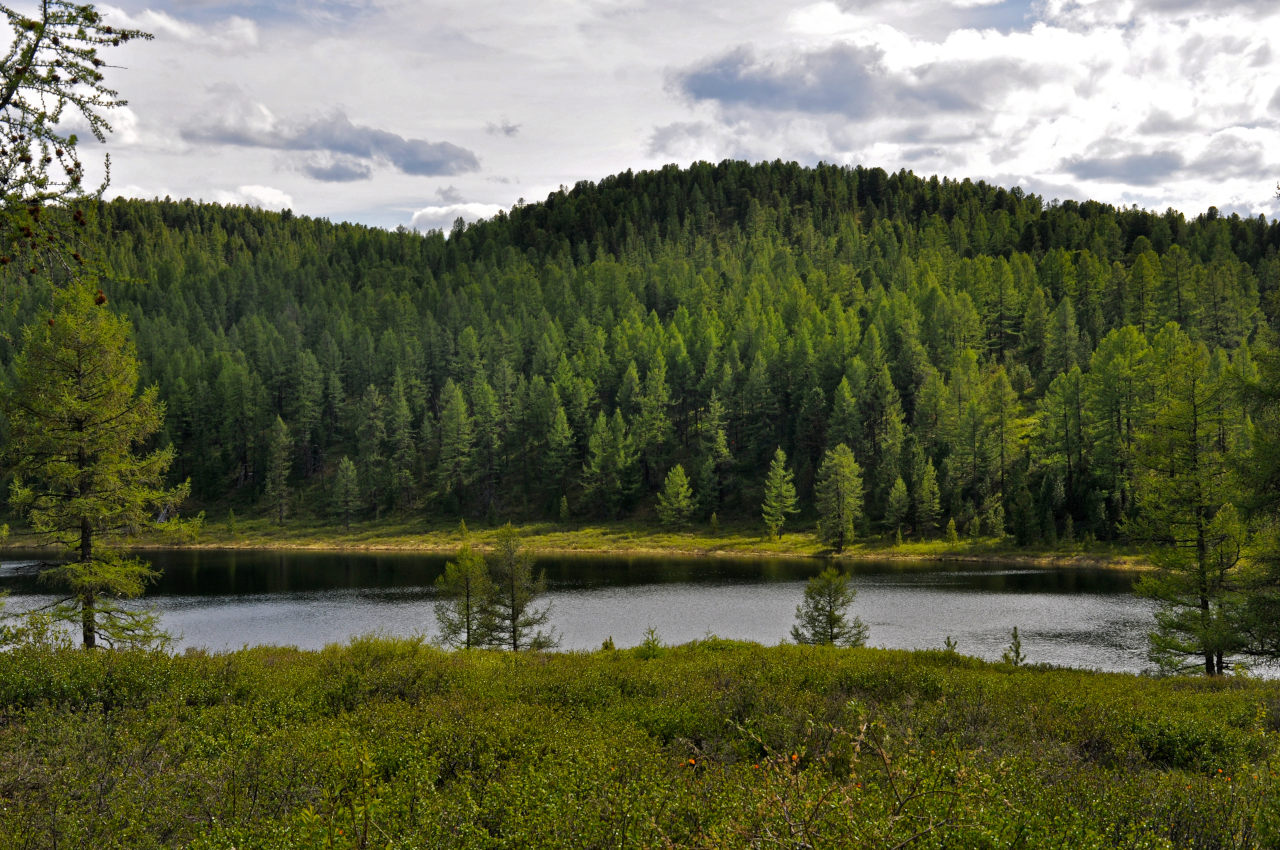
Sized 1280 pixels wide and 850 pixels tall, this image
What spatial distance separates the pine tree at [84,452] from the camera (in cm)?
2284

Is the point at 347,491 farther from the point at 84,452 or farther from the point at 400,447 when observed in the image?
the point at 84,452

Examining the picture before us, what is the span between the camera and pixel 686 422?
111938mm

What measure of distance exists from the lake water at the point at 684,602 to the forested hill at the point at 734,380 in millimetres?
18663

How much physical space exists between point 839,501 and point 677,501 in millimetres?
19290

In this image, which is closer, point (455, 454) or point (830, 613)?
point (830, 613)

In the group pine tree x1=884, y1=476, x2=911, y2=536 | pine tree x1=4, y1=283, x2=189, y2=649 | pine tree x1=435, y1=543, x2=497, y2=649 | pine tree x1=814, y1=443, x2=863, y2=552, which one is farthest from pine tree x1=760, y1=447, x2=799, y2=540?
pine tree x1=4, y1=283, x2=189, y2=649

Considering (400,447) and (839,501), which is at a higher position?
(400,447)

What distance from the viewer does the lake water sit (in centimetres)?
4438

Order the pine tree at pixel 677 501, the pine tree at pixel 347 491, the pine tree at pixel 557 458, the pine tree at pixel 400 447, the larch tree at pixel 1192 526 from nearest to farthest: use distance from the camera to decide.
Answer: the larch tree at pixel 1192 526, the pine tree at pixel 677 501, the pine tree at pixel 347 491, the pine tree at pixel 557 458, the pine tree at pixel 400 447

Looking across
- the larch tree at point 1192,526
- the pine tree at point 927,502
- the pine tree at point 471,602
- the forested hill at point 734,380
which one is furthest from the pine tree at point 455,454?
the larch tree at point 1192,526

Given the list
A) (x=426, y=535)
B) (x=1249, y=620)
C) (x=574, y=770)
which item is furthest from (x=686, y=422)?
(x=574, y=770)

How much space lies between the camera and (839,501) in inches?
3194

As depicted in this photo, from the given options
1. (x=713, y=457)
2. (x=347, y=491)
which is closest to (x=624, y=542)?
(x=713, y=457)

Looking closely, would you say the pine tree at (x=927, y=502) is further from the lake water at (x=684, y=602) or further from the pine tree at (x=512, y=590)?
the pine tree at (x=512, y=590)
